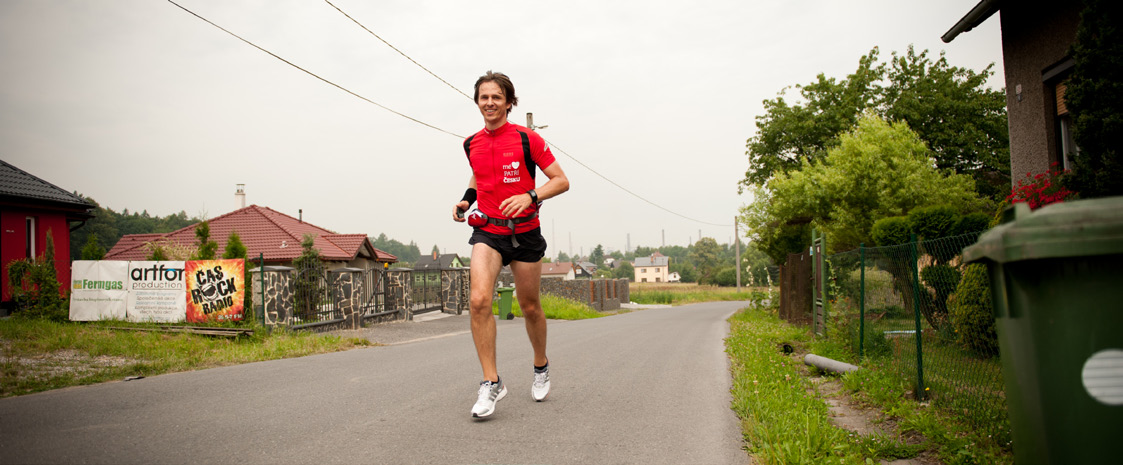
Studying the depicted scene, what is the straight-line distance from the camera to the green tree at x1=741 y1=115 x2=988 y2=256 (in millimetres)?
18203

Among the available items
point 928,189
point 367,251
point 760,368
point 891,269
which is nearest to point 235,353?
point 760,368

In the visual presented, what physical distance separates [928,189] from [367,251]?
106 feet

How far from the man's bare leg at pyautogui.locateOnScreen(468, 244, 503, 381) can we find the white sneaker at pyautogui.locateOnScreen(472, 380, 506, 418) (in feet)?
0.18

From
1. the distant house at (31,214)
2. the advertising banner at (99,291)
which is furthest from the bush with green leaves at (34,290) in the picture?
the distant house at (31,214)

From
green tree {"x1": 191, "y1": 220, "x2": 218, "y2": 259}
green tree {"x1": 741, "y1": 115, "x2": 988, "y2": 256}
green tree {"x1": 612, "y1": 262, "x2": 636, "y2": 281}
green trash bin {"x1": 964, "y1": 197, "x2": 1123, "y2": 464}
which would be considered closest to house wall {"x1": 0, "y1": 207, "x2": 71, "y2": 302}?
green tree {"x1": 191, "y1": 220, "x2": 218, "y2": 259}

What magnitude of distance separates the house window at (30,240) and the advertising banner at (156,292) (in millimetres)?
6971

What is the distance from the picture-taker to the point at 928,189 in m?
18.9

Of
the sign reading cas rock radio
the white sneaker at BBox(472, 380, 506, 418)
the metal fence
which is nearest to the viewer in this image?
the white sneaker at BBox(472, 380, 506, 418)

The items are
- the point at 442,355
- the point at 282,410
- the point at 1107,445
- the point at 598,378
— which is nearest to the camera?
the point at 1107,445

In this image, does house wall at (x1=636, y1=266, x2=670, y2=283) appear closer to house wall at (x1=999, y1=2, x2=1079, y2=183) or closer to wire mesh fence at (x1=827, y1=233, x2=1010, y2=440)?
house wall at (x1=999, y1=2, x2=1079, y2=183)

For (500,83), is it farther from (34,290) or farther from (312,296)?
(34,290)

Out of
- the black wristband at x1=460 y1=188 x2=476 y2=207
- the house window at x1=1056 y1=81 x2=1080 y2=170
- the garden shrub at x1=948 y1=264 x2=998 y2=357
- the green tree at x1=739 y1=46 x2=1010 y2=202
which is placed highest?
the green tree at x1=739 y1=46 x2=1010 y2=202

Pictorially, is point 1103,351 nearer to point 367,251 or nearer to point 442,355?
point 442,355

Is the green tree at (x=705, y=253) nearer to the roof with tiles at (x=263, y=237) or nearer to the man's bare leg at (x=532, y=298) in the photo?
the roof with tiles at (x=263, y=237)
